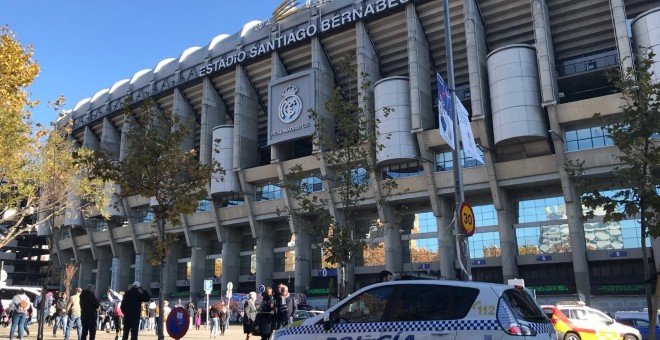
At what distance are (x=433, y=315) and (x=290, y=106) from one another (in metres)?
39.2

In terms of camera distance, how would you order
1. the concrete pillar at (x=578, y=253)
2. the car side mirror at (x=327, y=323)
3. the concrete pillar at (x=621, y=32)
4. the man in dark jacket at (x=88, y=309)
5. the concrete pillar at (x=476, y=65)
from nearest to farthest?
1. the car side mirror at (x=327, y=323)
2. the man in dark jacket at (x=88, y=309)
3. the concrete pillar at (x=621, y=32)
4. the concrete pillar at (x=578, y=253)
5. the concrete pillar at (x=476, y=65)

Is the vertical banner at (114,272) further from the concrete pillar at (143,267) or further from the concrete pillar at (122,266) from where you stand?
the concrete pillar at (143,267)

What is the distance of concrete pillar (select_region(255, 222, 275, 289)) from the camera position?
157ft

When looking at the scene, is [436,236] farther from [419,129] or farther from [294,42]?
[294,42]

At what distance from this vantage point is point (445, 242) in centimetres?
3847

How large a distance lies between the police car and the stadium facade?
2084 cm

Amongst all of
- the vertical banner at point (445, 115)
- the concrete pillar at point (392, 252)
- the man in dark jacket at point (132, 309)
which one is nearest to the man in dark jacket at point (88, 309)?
the man in dark jacket at point (132, 309)

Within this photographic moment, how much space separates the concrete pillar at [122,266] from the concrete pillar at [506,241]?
→ 4328 centimetres

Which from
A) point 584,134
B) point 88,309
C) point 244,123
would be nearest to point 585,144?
point 584,134

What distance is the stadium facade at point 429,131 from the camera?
34.9 m

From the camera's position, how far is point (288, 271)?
159ft

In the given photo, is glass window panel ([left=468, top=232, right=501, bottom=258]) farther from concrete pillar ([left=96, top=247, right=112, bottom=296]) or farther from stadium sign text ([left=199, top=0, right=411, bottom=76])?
concrete pillar ([left=96, top=247, right=112, bottom=296])

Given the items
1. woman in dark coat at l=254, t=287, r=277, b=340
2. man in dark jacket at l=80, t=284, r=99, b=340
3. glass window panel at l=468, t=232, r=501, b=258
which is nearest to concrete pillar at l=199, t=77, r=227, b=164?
glass window panel at l=468, t=232, r=501, b=258

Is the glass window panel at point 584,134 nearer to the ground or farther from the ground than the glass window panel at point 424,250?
farther from the ground
